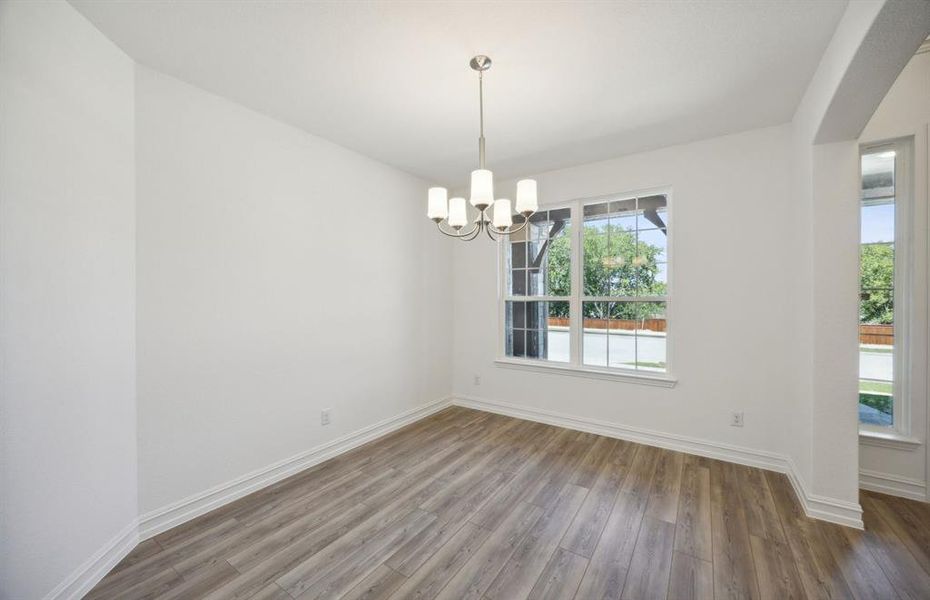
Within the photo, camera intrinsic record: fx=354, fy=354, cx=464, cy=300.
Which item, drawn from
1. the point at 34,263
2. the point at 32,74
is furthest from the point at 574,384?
the point at 32,74

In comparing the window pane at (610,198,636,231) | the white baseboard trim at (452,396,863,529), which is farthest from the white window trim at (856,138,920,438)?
the window pane at (610,198,636,231)

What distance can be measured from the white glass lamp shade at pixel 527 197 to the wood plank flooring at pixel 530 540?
1873 millimetres

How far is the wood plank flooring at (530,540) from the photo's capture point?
1.67 m

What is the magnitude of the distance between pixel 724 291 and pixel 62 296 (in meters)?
4.23

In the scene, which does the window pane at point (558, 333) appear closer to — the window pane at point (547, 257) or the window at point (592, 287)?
the window at point (592, 287)

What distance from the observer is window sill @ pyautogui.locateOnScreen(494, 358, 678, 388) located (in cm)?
322

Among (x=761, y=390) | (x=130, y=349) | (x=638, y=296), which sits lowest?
(x=761, y=390)

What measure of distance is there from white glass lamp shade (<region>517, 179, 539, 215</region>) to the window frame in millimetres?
2475

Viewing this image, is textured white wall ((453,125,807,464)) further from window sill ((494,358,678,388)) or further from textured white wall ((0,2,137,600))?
textured white wall ((0,2,137,600))

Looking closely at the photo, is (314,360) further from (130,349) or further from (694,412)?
(694,412)

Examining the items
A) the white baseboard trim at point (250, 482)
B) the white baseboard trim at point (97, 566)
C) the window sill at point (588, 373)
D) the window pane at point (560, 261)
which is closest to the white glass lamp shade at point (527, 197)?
the window pane at point (560, 261)

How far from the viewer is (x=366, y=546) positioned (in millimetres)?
1949

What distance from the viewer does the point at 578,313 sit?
372 centimetres

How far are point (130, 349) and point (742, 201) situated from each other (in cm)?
437
